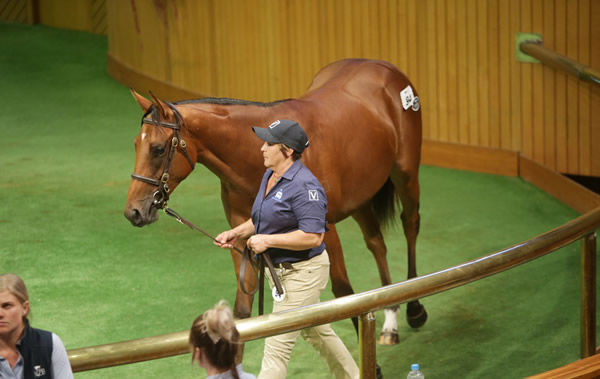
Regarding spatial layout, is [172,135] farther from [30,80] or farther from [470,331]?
[30,80]

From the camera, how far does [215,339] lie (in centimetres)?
226

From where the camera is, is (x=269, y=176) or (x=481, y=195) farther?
(x=481, y=195)

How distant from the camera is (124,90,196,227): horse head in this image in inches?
156

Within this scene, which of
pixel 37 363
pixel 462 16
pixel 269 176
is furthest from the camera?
pixel 462 16

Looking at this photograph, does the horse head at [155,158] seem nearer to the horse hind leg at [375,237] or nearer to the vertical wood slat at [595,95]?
the horse hind leg at [375,237]

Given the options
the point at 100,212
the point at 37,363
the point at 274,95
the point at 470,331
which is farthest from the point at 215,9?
the point at 37,363

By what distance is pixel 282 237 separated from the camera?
10.9 feet

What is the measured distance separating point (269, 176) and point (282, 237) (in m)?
0.35

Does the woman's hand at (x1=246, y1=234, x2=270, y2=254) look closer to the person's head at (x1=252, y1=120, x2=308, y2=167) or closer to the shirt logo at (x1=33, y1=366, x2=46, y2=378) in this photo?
the person's head at (x1=252, y1=120, x2=308, y2=167)

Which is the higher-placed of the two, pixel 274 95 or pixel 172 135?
pixel 172 135

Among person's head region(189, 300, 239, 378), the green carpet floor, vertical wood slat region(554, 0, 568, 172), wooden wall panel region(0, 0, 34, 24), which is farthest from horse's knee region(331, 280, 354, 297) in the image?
wooden wall panel region(0, 0, 34, 24)

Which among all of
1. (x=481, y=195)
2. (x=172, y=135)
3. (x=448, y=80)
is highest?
(x=172, y=135)

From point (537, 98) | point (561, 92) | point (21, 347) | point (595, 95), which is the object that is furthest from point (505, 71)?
point (21, 347)

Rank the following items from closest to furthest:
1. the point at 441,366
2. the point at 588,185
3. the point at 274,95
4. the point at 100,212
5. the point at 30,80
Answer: the point at 441,366 < the point at 100,212 < the point at 588,185 < the point at 274,95 < the point at 30,80
